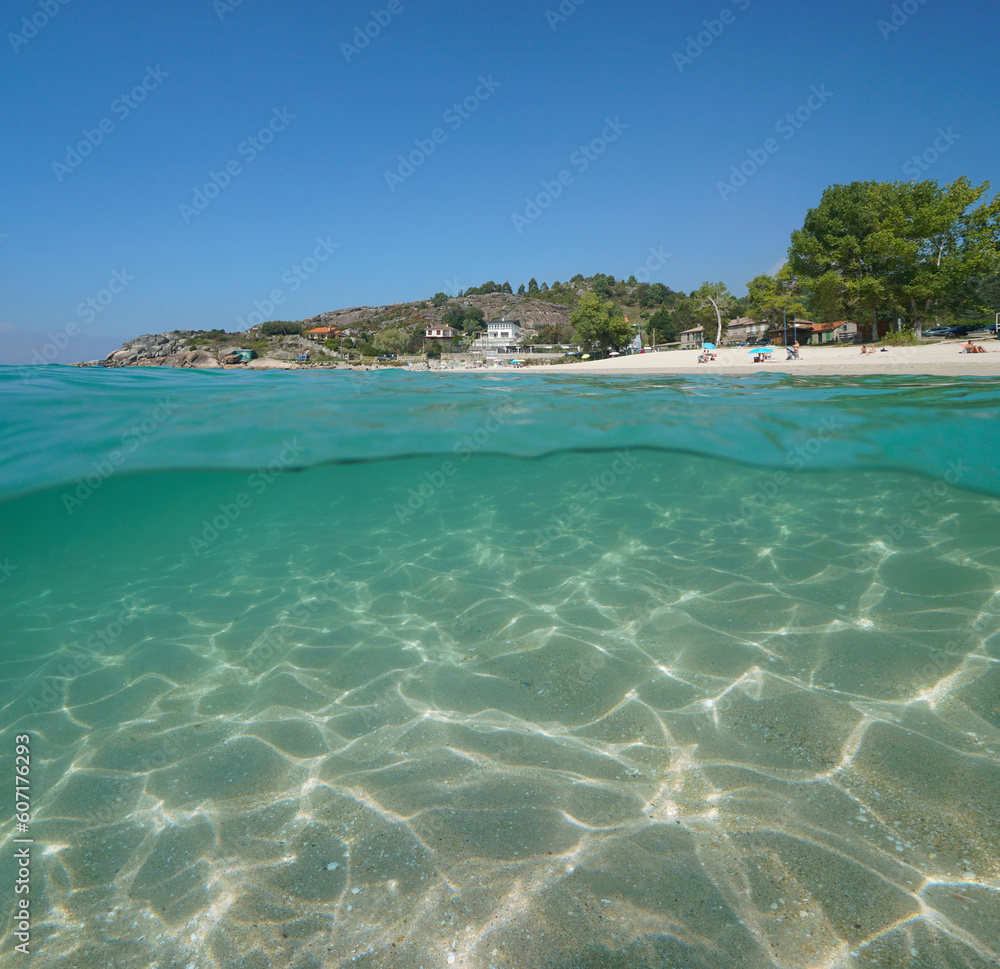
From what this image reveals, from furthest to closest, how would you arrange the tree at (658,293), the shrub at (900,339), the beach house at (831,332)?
the tree at (658,293) → the beach house at (831,332) → the shrub at (900,339)

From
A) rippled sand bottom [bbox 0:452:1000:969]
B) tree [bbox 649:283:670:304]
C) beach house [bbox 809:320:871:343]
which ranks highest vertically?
tree [bbox 649:283:670:304]

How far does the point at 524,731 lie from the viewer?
4.01 metres

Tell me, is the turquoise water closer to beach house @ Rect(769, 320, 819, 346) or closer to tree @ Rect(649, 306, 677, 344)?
beach house @ Rect(769, 320, 819, 346)

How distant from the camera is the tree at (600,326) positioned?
7681 cm

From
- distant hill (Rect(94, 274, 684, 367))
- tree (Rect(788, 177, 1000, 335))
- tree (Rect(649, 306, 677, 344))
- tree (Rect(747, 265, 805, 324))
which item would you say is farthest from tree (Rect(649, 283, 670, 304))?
tree (Rect(788, 177, 1000, 335))

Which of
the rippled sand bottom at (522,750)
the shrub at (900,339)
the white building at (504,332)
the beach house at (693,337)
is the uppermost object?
the white building at (504,332)

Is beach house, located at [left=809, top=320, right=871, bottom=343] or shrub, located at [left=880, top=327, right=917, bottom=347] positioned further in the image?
beach house, located at [left=809, top=320, right=871, bottom=343]

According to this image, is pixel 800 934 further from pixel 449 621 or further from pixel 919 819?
pixel 449 621

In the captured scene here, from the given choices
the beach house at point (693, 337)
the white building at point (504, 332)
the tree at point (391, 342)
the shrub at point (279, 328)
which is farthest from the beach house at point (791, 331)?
the shrub at point (279, 328)

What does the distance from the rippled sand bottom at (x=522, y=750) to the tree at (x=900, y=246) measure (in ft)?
132

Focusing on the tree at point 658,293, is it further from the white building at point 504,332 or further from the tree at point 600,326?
the tree at point 600,326

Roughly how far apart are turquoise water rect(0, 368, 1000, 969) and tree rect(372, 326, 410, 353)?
104m

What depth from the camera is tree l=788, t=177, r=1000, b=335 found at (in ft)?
118

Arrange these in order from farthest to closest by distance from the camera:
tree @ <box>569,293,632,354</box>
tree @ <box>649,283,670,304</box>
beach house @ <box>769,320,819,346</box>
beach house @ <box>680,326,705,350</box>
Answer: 1. tree @ <box>649,283,670,304</box>
2. beach house @ <box>680,326,705,350</box>
3. tree @ <box>569,293,632,354</box>
4. beach house @ <box>769,320,819,346</box>
